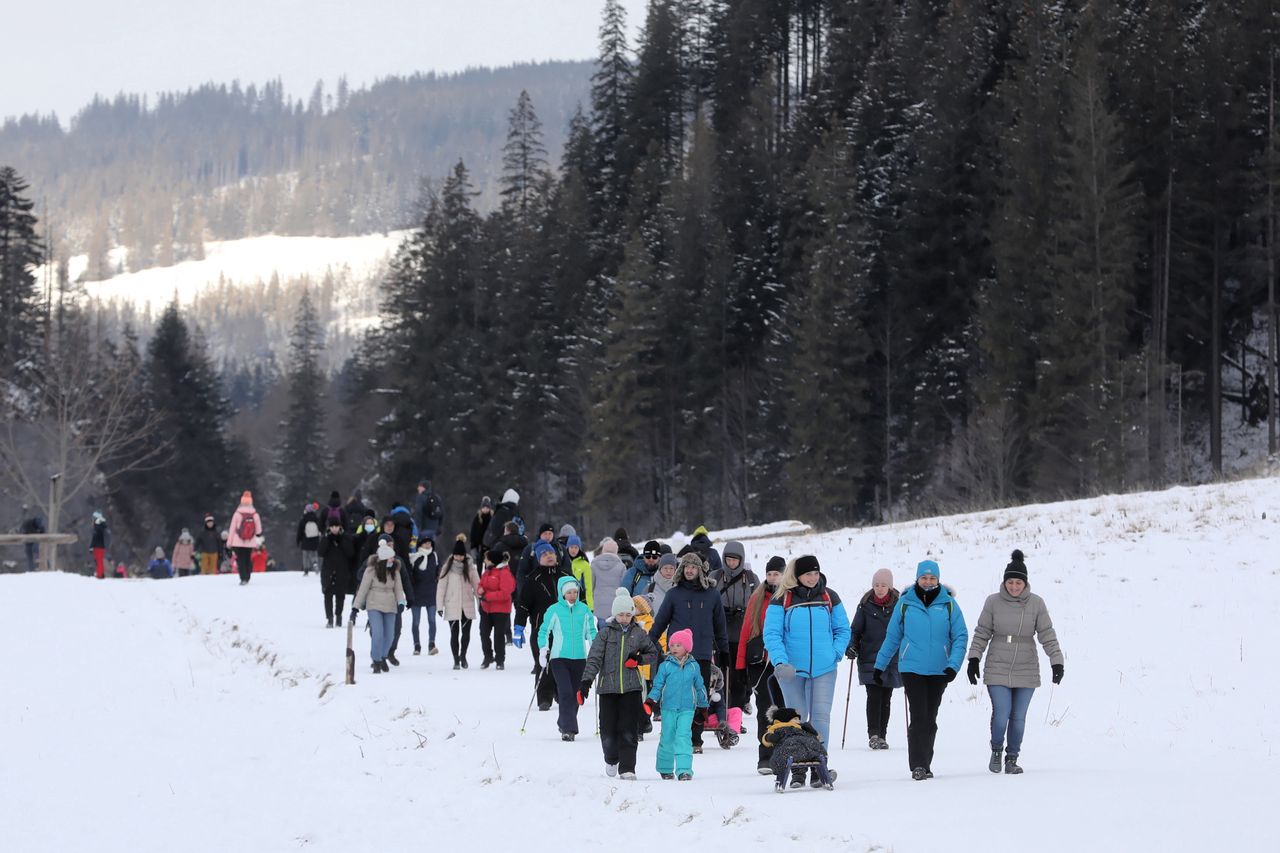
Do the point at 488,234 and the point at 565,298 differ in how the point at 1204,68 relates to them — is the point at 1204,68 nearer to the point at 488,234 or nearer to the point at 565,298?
the point at 565,298

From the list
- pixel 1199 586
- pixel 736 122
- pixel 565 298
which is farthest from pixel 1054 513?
pixel 736 122

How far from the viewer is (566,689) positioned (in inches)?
583

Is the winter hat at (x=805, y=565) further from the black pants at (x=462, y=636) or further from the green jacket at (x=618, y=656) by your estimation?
the black pants at (x=462, y=636)

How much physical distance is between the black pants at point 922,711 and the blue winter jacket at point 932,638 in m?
0.10

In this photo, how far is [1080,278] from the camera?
42312 mm

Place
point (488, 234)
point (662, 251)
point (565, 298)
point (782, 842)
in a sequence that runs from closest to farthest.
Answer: point (782, 842) → point (662, 251) → point (565, 298) → point (488, 234)

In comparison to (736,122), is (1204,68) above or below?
below

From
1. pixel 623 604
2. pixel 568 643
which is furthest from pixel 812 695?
pixel 568 643

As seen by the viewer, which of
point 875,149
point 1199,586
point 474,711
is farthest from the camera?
point 875,149

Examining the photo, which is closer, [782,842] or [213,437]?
[782,842]

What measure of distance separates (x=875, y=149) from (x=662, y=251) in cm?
1148

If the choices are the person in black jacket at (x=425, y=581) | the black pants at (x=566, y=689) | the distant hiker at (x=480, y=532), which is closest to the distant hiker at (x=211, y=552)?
the distant hiker at (x=480, y=532)

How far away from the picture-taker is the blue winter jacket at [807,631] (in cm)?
1223

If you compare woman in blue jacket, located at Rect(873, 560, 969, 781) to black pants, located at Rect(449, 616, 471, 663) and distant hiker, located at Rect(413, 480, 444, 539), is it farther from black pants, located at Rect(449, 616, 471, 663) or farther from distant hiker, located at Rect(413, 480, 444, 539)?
distant hiker, located at Rect(413, 480, 444, 539)
